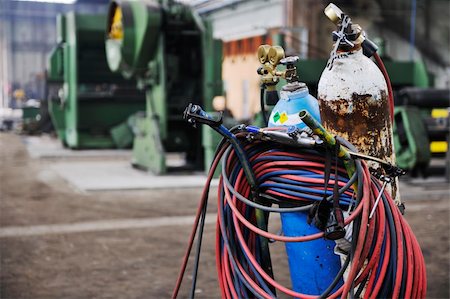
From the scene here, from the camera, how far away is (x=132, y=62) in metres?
9.52

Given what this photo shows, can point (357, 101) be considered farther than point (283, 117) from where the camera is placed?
No

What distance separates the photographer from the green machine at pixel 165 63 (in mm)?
9234

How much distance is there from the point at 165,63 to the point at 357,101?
7012mm

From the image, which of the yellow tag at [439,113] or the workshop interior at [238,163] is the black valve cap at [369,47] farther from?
the yellow tag at [439,113]

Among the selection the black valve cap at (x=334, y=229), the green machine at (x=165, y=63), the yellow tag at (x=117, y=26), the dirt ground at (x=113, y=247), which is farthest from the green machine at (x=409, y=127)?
the black valve cap at (x=334, y=229)

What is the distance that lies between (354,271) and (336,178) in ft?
1.04

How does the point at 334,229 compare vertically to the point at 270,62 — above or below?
below

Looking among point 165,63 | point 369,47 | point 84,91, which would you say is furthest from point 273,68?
point 84,91

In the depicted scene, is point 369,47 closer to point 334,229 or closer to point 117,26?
point 334,229

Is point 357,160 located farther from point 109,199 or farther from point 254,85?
point 254,85

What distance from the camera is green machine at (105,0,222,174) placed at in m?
9.23

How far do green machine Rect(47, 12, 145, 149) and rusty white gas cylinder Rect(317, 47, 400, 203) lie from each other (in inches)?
427

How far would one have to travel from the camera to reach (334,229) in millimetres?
2117

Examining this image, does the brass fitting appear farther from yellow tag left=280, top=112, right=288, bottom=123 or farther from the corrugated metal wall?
the corrugated metal wall
